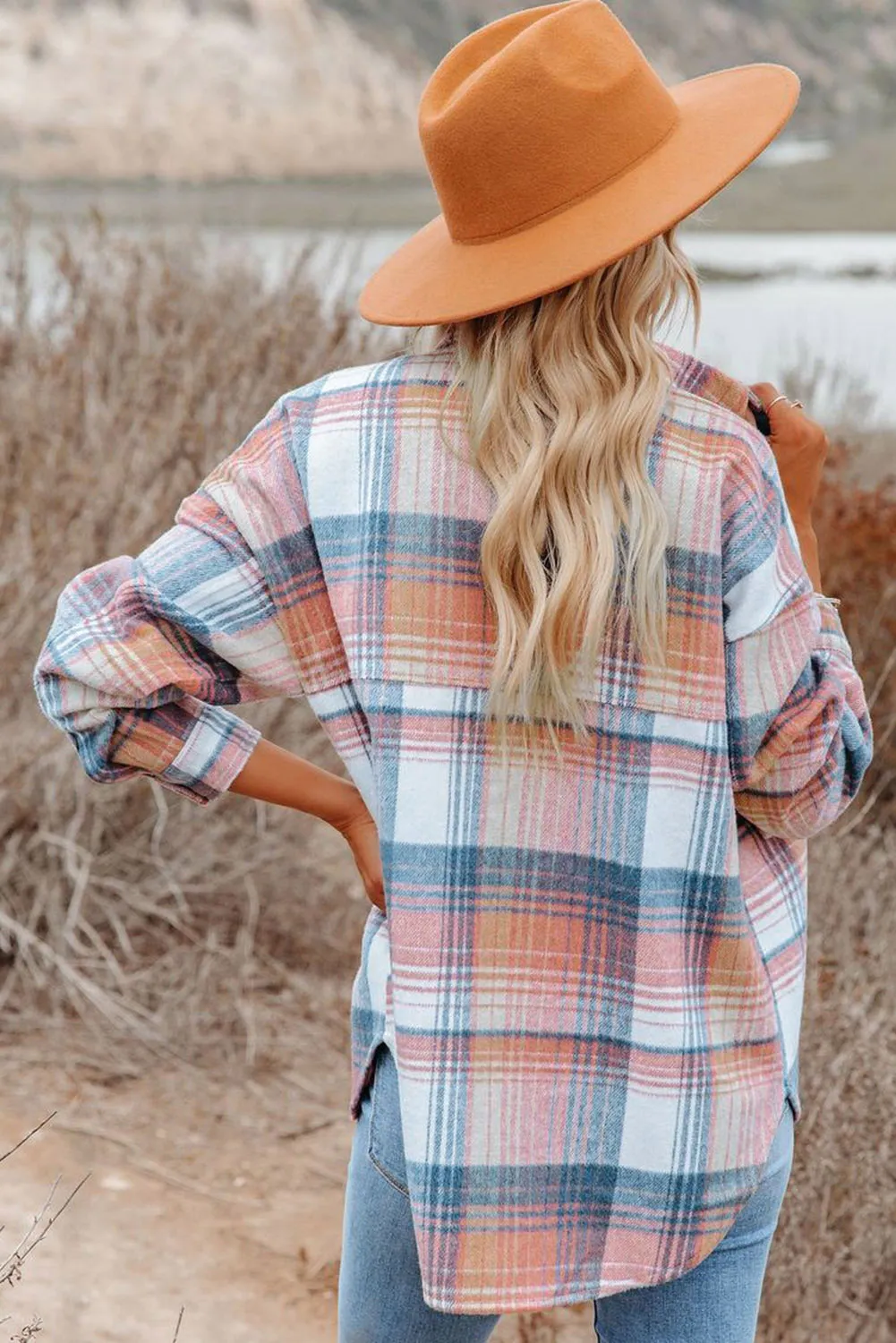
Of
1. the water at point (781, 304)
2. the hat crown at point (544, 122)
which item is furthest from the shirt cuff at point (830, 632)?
the hat crown at point (544, 122)

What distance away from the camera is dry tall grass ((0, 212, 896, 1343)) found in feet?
9.48

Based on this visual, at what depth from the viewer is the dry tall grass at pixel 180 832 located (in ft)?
9.48

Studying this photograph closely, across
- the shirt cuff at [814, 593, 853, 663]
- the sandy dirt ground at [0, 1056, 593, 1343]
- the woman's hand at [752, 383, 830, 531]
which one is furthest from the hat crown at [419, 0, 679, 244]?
the sandy dirt ground at [0, 1056, 593, 1343]

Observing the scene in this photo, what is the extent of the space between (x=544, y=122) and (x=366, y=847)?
2.06 feet

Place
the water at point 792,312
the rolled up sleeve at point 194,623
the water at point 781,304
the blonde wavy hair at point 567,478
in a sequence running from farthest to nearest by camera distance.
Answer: the water at point 792,312 < the water at point 781,304 < the rolled up sleeve at point 194,623 < the blonde wavy hair at point 567,478

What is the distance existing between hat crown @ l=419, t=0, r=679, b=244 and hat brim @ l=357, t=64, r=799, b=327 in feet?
0.05

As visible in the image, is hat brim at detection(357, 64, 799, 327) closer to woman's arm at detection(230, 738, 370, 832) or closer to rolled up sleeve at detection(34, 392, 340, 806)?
→ rolled up sleeve at detection(34, 392, 340, 806)

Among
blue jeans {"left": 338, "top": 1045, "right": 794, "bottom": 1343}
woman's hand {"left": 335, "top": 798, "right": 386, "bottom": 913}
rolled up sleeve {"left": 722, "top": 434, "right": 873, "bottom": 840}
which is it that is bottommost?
blue jeans {"left": 338, "top": 1045, "right": 794, "bottom": 1343}

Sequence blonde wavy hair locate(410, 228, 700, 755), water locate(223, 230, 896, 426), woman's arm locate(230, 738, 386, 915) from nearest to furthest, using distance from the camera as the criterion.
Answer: blonde wavy hair locate(410, 228, 700, 755), woman's arm locate(230, 738, 386, 915), water locate(223, 230, 896, 426)

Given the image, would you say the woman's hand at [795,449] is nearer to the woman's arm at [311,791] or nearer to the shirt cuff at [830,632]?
the shirt cuff at [830,632]

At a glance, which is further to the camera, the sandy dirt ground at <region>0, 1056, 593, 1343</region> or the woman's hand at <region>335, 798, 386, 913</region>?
the sandy dirt ground at <region>0, 1056, 593, 1343</region>

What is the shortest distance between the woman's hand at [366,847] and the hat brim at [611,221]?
436 millimetres

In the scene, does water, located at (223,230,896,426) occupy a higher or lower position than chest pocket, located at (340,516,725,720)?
higher

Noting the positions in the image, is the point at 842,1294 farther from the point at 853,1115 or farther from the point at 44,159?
the point at 44,159
